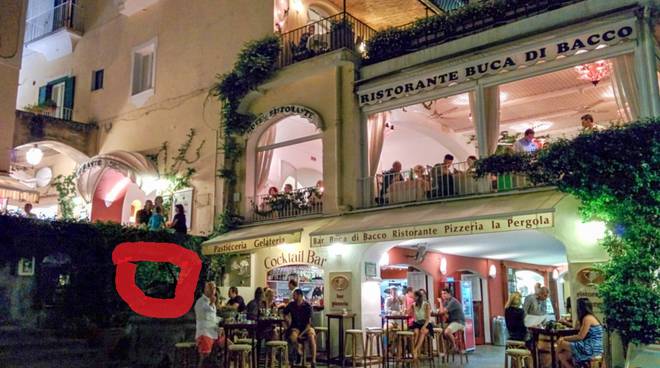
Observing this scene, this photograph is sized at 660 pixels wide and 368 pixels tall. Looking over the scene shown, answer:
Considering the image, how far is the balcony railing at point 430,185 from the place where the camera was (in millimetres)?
10656

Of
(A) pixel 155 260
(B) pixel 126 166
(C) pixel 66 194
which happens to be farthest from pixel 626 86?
(C) pixel 66 194

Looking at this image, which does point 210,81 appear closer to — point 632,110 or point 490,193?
point 490,193

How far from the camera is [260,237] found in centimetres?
1186

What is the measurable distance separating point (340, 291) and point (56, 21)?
15.0 m

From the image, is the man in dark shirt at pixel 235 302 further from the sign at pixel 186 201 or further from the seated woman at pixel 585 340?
the seated woman at pixel 585 340

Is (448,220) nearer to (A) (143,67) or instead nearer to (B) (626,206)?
(B) (626,206)

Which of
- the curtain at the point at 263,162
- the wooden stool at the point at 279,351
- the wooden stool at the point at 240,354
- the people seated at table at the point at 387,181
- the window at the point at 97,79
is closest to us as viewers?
the wooden stool at the point at 240,354

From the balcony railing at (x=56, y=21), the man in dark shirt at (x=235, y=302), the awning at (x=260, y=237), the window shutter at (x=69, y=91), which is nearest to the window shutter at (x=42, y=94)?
the window shutter at (x=69, y=91)

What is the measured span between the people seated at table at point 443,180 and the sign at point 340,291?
2416 millimetres

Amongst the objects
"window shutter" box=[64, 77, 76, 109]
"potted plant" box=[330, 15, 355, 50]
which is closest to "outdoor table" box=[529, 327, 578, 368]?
"potted plant" box=[330, 15, 355, 50]

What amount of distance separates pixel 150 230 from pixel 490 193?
24.1 ft

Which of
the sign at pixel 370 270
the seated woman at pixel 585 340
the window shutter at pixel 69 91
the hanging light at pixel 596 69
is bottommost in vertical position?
the seated woman at pixel 585 340

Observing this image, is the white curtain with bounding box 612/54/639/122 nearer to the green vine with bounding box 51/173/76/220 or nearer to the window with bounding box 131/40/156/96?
the window with bounding box 131/40/156/96

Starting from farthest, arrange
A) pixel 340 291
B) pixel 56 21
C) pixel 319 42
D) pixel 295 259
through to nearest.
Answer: pixel 56 21
pixel 319 42
pixel 295 259
pixel 340 291
